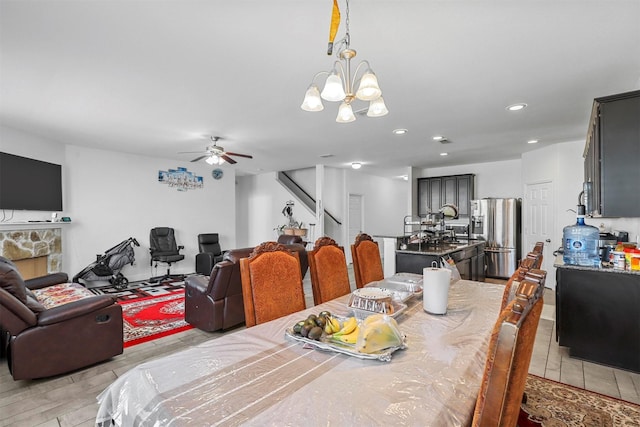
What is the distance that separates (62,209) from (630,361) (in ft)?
25.0

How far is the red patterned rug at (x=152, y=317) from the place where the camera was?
11.0ft

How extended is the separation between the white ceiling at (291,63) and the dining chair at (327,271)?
1531mm

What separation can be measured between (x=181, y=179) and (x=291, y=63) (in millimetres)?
5407

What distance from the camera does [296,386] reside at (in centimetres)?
97

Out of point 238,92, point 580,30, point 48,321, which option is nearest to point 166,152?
point 238,92

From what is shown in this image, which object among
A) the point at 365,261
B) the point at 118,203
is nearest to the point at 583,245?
the point at 365,261

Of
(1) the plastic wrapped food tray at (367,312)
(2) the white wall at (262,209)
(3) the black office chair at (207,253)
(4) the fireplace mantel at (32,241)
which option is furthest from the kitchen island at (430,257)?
(4) the fireplace mantel at (32,241)

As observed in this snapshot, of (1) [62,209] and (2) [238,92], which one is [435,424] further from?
(1) [62,209]

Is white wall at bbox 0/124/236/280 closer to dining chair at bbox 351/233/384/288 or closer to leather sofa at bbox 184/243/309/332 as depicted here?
leather sofa at bbox 184/243/309/332

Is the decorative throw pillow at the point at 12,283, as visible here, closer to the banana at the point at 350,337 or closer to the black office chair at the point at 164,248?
the banana at the point at 350,337

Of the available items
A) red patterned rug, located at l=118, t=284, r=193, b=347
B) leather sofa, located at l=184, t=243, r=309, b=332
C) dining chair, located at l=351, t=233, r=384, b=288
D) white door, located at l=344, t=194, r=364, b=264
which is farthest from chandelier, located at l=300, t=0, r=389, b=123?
white door, located at l=344, t=194, r=364, b=264

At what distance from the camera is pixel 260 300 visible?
1828 millimetres

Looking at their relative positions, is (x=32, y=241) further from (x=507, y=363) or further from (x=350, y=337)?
(x=507, y=363)

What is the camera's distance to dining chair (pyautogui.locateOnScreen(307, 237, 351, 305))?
228 centimetres
